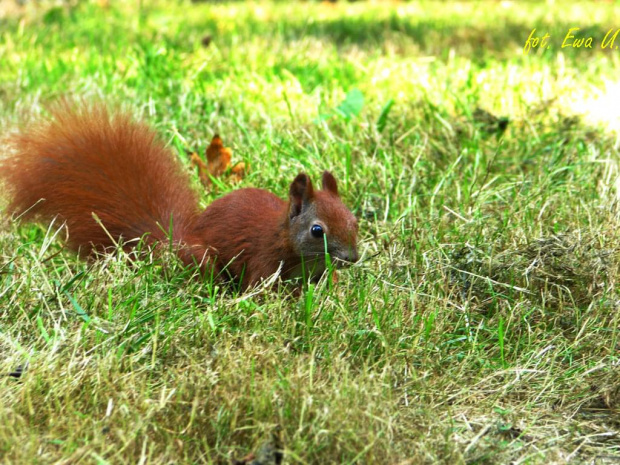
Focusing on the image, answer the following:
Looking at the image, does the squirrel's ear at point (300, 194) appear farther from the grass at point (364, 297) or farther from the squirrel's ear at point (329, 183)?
the grass at point (364, 297)

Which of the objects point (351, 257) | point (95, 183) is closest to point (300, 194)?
point (351, 257)

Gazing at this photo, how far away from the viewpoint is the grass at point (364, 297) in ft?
6.47

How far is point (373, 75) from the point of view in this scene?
4660 mm

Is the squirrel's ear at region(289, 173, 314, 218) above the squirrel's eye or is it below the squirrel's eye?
above

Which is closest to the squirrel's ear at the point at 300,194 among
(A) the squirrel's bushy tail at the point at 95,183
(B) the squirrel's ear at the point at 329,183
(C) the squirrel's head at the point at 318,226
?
(C) the squirrel's head at the point at 318,226

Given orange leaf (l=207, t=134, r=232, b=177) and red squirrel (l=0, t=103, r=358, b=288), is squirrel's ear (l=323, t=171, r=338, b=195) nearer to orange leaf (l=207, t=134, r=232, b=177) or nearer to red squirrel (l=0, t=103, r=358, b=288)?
red squirrel (l=0, t=103, r=358, b=288)

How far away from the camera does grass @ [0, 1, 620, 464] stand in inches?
77.6

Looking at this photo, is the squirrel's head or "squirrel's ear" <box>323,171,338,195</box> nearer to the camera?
the squirrel's head

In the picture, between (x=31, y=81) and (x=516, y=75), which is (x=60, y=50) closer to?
(x=31, y=81)

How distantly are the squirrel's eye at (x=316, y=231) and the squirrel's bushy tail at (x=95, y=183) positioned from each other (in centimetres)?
47

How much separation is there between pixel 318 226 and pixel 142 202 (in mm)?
657

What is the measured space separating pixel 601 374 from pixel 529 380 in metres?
0.21

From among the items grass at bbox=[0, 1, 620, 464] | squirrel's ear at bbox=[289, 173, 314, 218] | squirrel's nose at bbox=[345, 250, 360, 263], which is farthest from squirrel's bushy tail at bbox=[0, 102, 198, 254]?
squirrel's nose at bbox=[345, 250, 360, 263]

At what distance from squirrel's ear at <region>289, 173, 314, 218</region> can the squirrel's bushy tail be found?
416 millimetres
